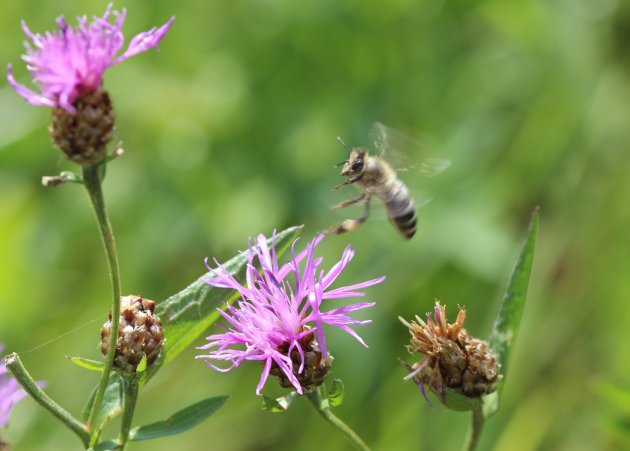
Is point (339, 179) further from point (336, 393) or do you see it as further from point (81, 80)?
point (81, 80)

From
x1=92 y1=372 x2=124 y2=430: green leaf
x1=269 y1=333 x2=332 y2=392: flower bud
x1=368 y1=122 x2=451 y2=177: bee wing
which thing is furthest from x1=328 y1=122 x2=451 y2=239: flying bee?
x1=92 y1=372 x2=124 y2=430: green leaf

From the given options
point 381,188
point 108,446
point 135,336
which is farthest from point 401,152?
point 108,446

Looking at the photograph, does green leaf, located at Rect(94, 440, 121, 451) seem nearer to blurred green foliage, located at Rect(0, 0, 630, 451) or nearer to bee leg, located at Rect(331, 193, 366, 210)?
bee leg, located at Rect(331, 193, 366, 210)

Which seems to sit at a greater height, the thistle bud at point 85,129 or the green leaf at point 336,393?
the thistle bud at point 85,129

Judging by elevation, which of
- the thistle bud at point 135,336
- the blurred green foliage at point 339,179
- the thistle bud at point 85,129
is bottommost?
the blurred green foliage at point 339,179

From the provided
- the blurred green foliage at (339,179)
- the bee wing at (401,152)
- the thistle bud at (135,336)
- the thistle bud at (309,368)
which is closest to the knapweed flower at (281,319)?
the thistle bud at (309,368)

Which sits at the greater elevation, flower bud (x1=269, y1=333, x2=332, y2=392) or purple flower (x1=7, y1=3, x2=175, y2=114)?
purple flower (x1=7, y1=3, x2=175, y2=114)

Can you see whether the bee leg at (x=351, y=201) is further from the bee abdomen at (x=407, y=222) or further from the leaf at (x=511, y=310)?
the leaf at (x=511, y=310)
